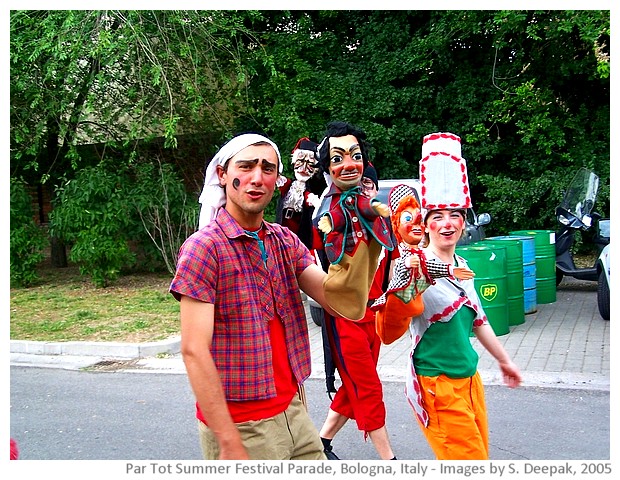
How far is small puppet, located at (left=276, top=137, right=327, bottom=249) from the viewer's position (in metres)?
4.39

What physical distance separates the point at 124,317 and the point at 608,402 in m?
6.61

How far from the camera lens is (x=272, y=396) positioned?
8.16 feet

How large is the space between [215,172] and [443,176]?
3.73ft

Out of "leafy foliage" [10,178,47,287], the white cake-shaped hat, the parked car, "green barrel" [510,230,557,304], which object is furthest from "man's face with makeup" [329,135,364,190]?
"leafy foliage" [10,178,47,287]

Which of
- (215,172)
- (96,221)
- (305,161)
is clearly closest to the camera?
(215,172)

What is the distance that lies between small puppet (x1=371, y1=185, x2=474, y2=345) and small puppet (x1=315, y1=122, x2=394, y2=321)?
1.42 feet

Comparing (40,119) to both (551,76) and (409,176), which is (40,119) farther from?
(551,76)

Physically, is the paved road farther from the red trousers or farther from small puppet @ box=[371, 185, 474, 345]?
small puppet @ box=[371, 185, 474, 345]

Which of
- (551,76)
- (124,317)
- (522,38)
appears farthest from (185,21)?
(551,76)

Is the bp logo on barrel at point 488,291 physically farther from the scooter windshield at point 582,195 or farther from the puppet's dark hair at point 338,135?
the puppet's dark hair at point 338,135

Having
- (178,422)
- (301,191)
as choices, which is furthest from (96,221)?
(301,191)

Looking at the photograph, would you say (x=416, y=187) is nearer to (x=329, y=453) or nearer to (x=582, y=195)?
(x=582, y=195)

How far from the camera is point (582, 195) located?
394 inches

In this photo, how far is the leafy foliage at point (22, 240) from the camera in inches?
493
